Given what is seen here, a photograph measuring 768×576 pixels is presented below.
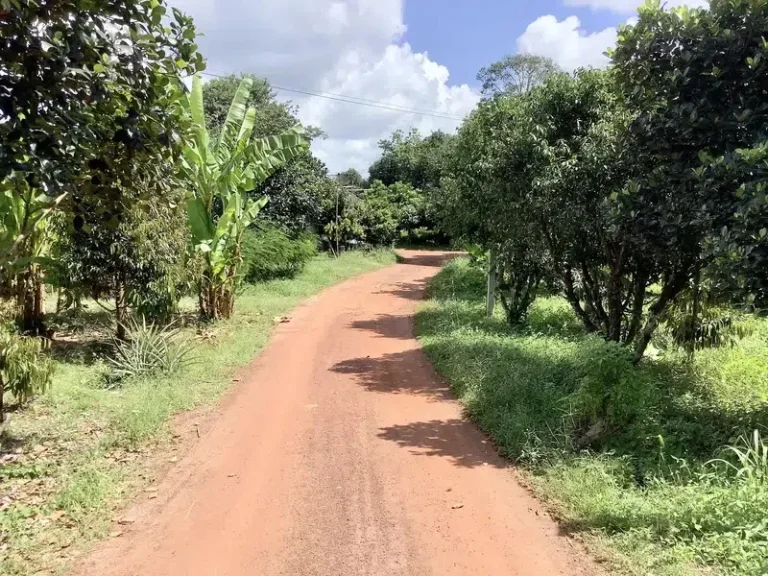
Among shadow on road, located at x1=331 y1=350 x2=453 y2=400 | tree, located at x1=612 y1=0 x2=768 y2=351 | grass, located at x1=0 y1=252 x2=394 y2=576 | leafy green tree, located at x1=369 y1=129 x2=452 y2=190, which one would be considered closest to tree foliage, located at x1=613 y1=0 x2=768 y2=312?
tree, located at x1=612 y1=0 x2=768 y2=351

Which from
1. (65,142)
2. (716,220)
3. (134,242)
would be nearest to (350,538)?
(65,142)

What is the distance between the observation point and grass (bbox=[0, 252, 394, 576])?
168 inches

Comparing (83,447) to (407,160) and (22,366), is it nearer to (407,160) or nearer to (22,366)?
(22,366)

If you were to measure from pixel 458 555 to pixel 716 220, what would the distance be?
393cm

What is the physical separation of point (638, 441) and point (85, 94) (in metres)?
5.54

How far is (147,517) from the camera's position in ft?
15.0

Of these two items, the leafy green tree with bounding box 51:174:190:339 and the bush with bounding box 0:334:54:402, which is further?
the leafy green tree with bounding box 51:174:190:339

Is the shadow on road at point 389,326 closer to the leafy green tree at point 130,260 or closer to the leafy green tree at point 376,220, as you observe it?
the leafy green tree at point 130,260

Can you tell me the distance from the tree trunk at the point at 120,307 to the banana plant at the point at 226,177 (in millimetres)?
2160

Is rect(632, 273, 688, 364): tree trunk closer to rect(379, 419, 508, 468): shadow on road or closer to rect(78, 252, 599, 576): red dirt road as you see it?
rect(379, 419, 508, 468): shadow on road

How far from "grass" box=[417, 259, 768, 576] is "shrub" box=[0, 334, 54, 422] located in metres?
4.92

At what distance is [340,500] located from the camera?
4.78 meters

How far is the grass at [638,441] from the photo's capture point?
387cm

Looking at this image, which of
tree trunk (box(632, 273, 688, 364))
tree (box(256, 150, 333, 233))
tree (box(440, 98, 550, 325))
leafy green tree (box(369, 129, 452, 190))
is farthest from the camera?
leafy green tree (box(369, 129, 452, 190))
